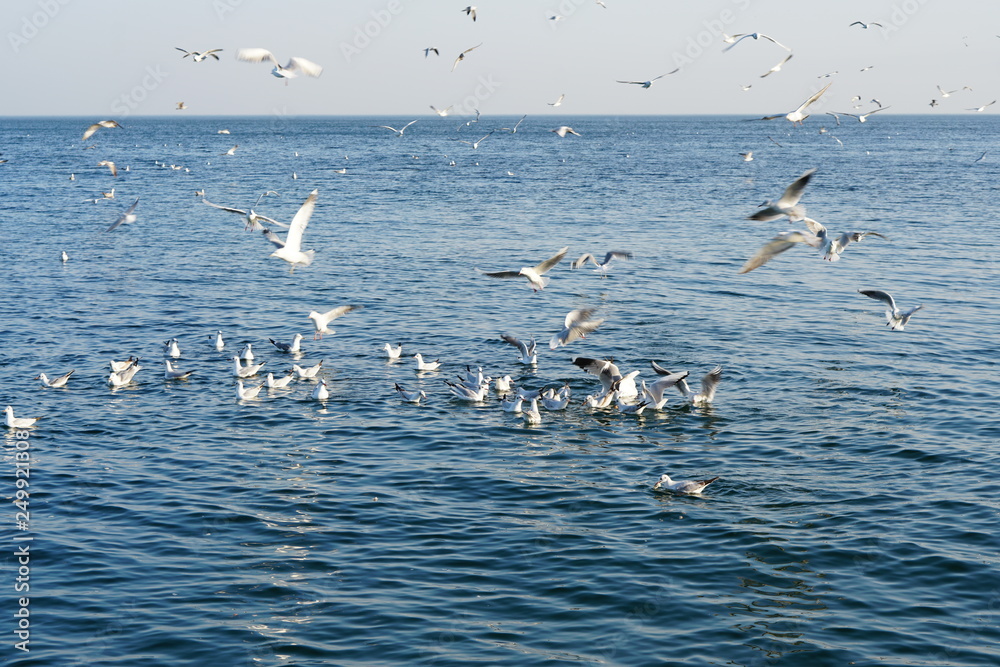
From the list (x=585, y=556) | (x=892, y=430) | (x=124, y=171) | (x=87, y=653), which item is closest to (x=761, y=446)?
(x=892, y=430)

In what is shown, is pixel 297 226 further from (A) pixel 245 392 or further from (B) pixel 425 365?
(B) pixel 425 365

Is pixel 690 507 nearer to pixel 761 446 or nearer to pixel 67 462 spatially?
pixel 761 446

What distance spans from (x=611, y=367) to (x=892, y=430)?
5.60m

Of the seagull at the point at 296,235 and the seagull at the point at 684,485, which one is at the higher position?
the seagull at the point at 296,235

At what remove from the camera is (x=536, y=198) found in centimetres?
6238

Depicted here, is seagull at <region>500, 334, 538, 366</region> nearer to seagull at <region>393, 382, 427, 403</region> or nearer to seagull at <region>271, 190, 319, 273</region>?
seagull at <region>393, 382, 427, 403</region>

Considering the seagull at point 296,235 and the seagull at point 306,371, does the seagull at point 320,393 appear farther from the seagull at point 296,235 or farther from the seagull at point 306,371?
the seagull at point 296,235

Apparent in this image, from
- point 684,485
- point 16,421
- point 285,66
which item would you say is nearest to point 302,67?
point 285,66

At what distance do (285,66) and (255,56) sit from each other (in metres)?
0.73

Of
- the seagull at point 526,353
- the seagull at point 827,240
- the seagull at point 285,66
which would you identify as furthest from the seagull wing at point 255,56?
the seagull at point 827,240

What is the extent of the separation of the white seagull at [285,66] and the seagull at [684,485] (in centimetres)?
1042

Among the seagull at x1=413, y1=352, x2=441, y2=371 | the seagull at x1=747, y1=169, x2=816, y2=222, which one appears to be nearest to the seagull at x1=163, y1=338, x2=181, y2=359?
the seagull at x1=413, y1=352, x2=441, y2=371

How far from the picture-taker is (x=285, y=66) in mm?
18578

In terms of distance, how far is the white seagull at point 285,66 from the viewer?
18.0 meters
